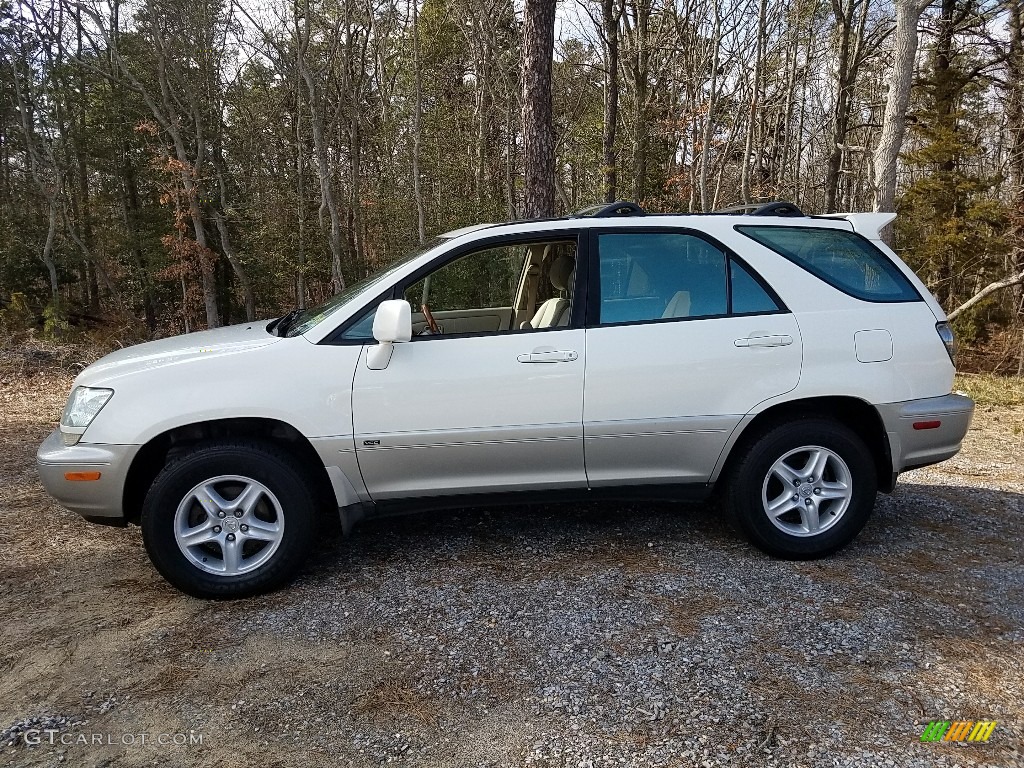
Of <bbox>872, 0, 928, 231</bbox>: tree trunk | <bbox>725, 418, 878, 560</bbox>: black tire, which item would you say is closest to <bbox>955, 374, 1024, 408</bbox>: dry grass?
<bbox>872, 0, 928, 231</bbox>: tree trunk

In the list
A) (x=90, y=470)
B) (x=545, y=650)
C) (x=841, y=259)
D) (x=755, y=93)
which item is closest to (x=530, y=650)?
(x=545, y=650)

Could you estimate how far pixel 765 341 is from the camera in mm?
3473

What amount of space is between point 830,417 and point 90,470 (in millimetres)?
3773

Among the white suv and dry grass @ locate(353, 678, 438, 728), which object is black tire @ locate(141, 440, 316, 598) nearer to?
the white suv

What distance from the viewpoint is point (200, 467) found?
3.20 m

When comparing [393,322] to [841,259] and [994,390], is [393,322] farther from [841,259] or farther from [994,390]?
[994,390]

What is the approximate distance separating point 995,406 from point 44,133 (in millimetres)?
22798

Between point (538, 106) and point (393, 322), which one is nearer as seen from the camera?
point (393, 322)

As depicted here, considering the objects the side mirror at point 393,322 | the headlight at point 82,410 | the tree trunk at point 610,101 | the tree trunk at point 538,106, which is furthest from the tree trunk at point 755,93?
the headlight at point 82,410

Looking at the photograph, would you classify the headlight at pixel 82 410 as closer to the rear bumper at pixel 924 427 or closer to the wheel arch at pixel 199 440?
the wheel arch at pixel 199 440

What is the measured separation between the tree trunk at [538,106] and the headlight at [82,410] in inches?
236
